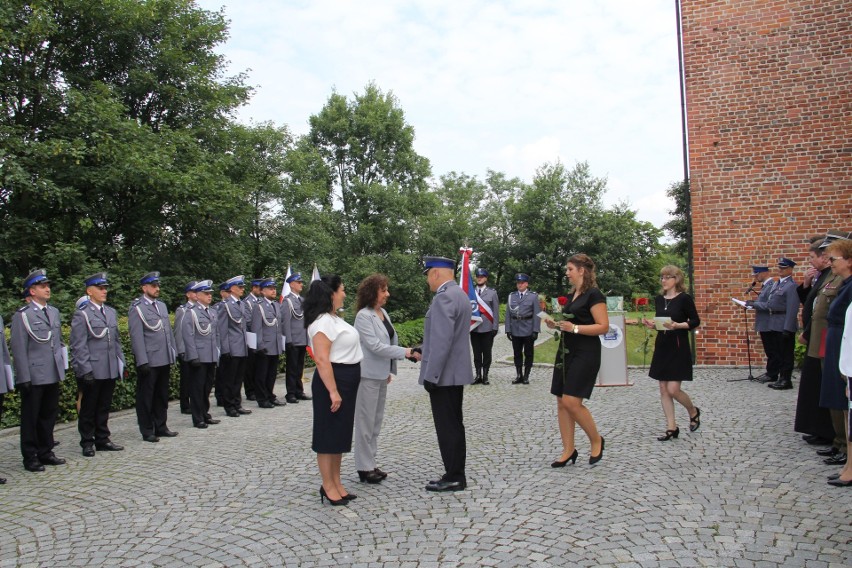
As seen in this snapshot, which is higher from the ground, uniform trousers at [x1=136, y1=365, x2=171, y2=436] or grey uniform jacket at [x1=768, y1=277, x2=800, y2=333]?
grey uniform jacket at [x1=768, y1=277, x2=800, y2=333]

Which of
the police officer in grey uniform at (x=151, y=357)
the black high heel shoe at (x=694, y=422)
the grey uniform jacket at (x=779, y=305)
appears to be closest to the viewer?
the black high heel shoe at (x=694, y=422)

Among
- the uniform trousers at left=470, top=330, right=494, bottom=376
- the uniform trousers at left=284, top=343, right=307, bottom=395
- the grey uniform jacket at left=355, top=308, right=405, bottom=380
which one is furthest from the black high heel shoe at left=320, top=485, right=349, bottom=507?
the uniform trousers at left=470, top=330, right=494, bottom=376

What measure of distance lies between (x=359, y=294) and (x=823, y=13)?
1132cm

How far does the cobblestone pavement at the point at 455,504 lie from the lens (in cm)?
387

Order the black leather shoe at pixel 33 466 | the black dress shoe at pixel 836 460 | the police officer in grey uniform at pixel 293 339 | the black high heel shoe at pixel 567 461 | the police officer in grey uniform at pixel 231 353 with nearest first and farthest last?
the black dress shoe at pixel 836 460 < the black high heel shoe at pixel 567 461 < the black leather shoe at pixel 33 466 < the police officer in grey uniform at pixel 231 353 < the police officer in grey uniform at pixel 293 339

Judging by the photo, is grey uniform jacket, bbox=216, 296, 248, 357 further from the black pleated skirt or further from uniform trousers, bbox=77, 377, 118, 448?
the black pleated skirt

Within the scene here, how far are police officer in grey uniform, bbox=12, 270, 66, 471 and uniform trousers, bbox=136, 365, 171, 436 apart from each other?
107 centimetres

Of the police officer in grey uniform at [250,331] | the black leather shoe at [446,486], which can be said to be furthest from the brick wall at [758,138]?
the black leather shoe at [446,486]

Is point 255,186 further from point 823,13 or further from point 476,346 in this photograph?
point 823,13

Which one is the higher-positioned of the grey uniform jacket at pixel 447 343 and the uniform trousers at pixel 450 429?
the grey uniform jacket at pixel 447 343

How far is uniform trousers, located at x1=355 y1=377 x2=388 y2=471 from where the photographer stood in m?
5.55

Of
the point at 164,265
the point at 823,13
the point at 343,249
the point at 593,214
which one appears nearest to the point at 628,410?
the point at 823,13

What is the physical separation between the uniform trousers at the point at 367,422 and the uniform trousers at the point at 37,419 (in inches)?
136

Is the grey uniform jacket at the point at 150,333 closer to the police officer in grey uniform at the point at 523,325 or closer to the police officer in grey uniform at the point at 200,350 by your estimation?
the police officer in grey uniform at the point at 200,350
